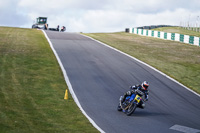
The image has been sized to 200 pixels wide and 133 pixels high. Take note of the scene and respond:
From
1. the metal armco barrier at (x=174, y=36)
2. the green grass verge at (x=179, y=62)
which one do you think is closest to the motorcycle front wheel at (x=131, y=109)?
the green grass verge at (x=179, y=62)

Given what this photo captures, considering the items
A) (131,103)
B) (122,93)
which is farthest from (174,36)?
(131,103)

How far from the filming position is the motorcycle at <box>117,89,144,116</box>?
14461 millimetres

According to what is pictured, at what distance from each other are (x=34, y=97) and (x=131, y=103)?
5162 millimetres

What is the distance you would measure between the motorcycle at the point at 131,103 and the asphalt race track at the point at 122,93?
27 centimetres

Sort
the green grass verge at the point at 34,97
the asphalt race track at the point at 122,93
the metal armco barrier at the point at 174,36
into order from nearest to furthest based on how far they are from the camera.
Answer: the green grass verge at the point at 34,97, the asphalt race track at the point at 122,93, the metal armco barrier at the point at 174,36

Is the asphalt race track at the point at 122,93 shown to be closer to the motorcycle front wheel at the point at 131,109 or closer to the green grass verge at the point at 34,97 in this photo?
the motorcycle front wheel at the point at 131,109

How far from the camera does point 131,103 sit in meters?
14.7

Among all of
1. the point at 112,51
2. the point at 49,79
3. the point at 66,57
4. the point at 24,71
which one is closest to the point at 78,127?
the point at 49,79

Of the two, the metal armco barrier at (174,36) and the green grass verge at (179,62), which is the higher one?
the metal armco barrier at (174,36)

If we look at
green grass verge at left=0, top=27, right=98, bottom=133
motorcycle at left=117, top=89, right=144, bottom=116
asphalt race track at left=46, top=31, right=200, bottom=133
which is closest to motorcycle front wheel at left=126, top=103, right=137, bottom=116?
motorcycle at left=117, top=89, right=144, bottom=116

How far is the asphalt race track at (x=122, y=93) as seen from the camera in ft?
44.2

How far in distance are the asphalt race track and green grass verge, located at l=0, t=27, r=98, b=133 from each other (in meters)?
0.95

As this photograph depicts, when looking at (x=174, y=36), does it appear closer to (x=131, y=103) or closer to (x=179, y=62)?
(x=179, y=62)

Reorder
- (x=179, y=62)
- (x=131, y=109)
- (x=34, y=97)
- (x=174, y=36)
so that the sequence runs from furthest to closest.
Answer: (x=174, y=36), (x=179, y=62), (x=34, y=97), (x=131, y=109)
